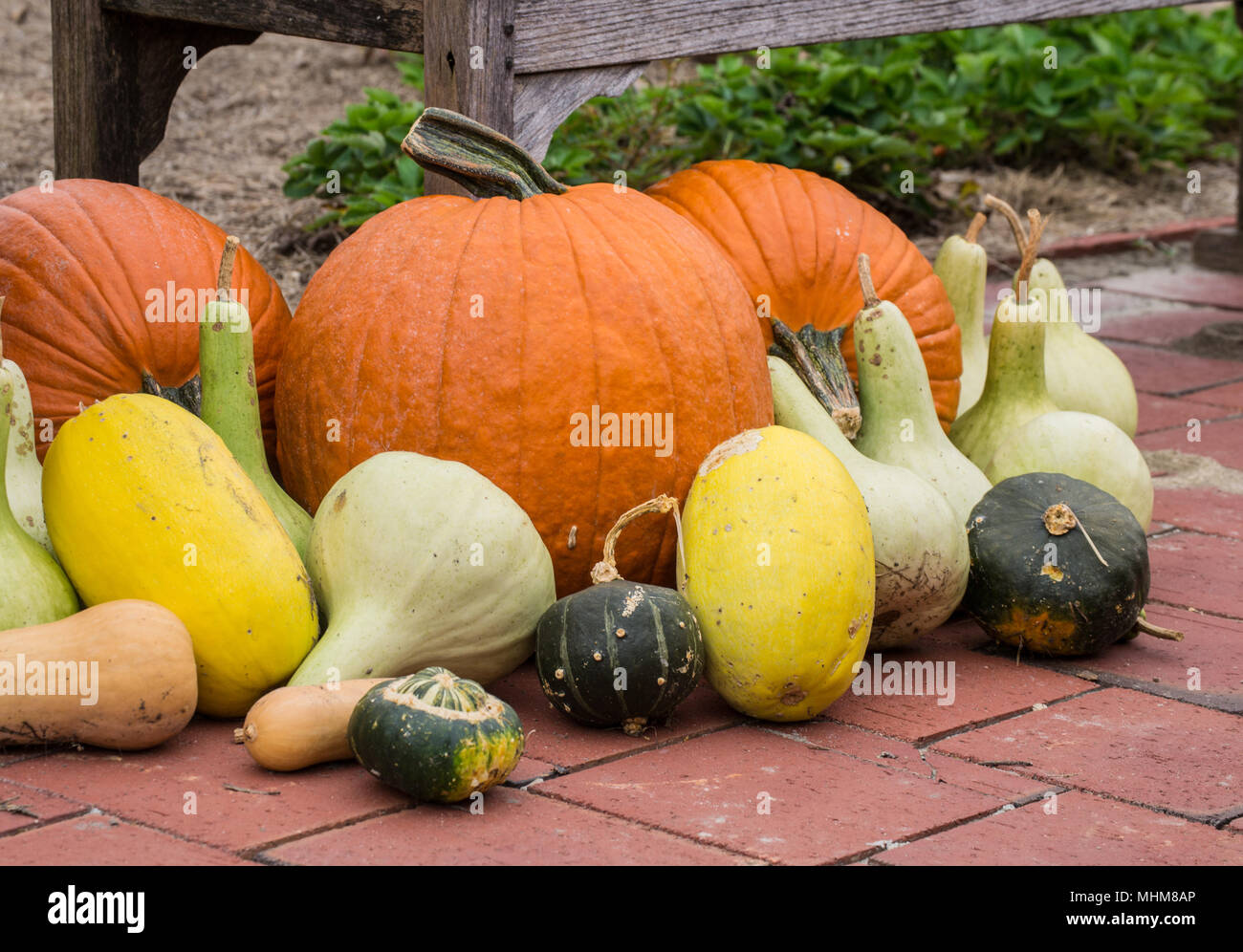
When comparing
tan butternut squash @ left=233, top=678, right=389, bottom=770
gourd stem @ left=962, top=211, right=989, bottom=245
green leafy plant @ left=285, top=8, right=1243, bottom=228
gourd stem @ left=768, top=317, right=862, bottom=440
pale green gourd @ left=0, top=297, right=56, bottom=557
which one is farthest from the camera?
green leafy plant @ left=285, top=8, right=1243, bottom=228

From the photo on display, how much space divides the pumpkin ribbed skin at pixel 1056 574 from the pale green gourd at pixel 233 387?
4.49 ft

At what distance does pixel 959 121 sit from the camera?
741 cm

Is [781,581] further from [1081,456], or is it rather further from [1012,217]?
[1012,217]

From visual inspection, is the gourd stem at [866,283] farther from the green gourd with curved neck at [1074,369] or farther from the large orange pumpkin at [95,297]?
the large orange pumpkin at [95,297]

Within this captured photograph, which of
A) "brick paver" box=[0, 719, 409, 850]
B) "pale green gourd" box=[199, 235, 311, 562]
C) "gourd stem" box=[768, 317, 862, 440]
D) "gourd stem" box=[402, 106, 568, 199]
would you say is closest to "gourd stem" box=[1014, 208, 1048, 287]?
"gourd stem" box=[768, 317, 862, 440]

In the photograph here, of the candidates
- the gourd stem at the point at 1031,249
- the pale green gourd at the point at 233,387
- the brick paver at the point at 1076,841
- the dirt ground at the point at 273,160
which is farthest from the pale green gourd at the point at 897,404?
the dirt ground at the point at 273,160

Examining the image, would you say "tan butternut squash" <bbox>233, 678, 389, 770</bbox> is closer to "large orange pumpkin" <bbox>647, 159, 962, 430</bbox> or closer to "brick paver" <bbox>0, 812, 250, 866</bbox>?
"brick paver" <bbox>0, 812, 250, 866</bbox>

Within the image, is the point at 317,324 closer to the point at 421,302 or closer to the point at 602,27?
the point at 421,302

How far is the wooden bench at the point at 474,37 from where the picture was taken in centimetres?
327

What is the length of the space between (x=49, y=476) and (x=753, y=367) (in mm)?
1412

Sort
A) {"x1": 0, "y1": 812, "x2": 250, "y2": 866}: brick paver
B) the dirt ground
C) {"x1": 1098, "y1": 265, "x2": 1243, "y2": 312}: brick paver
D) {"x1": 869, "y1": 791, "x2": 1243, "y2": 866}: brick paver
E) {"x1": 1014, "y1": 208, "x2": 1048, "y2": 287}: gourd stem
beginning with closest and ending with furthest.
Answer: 1. {"x1": 0, "y1": 812, "x2": 250, "y2": 866}: brick paver
2. {"x1": 869, "y1": 791, "x2": 1243, "y2": 866}: brick paver
3. {"x1": 1014, "y1": 208, "x2": 1048, "y2": 287}: gourd stem
4. the dirt ground
5. {"x1": 1098, "y1": 265, "x2": 1243, "y2": 312}: brick paver

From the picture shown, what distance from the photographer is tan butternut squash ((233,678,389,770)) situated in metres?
2.36

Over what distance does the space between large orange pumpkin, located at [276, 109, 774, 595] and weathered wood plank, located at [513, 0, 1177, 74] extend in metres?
0.32

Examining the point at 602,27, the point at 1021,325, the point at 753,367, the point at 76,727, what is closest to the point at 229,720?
the point at 76,727
